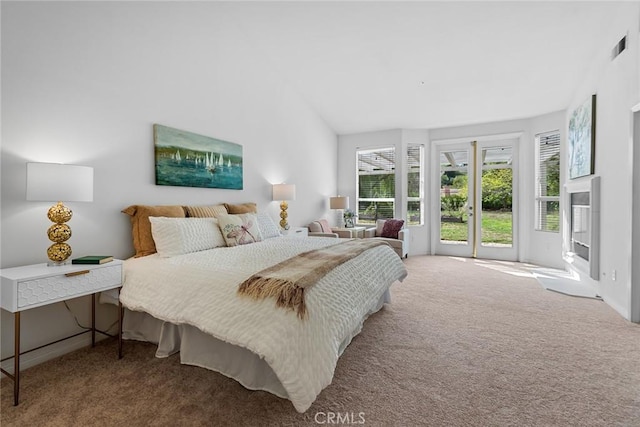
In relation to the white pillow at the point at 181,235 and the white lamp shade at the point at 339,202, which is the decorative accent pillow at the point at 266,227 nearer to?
the white pillow at the point at 181,235

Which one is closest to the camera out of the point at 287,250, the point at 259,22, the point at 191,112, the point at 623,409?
the point at 623,409

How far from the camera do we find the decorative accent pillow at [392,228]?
570 centimetres

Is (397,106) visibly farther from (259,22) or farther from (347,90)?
(259,22)

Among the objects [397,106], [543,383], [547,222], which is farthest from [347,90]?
[543,383]

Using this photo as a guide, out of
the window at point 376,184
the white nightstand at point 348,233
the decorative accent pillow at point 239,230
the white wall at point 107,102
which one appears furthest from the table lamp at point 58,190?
the window at point 376,184

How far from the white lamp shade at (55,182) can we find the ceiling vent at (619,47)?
4833 millimetres

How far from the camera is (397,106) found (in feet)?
17.7

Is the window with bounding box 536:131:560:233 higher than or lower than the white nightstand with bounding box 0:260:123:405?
higher

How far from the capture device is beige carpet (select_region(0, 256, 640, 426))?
159 centimetres

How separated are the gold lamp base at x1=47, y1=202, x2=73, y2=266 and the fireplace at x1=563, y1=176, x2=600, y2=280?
5.07 meters

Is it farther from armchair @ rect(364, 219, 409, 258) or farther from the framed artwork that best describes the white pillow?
the framed artwork

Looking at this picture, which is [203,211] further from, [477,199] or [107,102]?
[477,199]

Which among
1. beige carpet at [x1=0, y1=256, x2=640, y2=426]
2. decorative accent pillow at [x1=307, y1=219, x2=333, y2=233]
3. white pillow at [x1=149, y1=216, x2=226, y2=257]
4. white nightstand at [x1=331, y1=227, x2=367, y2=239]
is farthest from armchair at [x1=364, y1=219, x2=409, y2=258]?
white pillow at [x1=149, y1=216, x2=226, y2=257]

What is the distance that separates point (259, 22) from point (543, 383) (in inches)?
168
